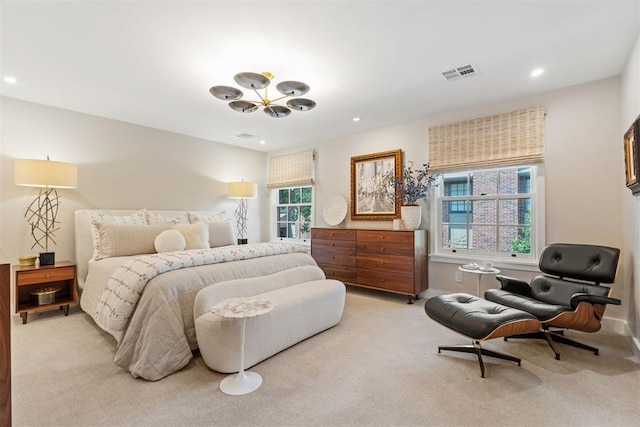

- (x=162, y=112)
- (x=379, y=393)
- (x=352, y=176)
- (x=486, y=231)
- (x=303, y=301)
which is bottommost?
(x=379, y=393)

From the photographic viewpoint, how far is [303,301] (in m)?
2.66

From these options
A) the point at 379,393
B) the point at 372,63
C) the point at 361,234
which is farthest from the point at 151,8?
the point at 361,234

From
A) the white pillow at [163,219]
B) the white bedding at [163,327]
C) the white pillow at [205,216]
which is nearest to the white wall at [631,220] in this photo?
the white bedding at [163,327]

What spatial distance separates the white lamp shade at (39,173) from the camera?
3.19 meters

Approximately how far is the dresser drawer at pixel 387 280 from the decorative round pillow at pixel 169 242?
238 centimetres

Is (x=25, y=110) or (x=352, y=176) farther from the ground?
(x=25, y=110)

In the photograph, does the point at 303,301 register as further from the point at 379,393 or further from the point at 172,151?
the point at 172,151

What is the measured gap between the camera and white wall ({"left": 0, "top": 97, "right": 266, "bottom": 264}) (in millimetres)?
3416

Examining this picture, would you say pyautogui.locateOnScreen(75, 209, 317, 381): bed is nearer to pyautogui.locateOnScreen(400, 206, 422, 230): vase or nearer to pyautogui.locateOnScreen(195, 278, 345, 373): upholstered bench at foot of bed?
pyautogui.locateOnScreen(195, 278, 345, 373): upholstered bench at foot of bed

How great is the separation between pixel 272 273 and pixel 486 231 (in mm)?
2677

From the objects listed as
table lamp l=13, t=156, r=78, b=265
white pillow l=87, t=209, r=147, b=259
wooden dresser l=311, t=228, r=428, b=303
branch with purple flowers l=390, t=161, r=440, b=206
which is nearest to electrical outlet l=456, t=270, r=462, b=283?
wooden dresser l=311, t=228, r=428, b=303

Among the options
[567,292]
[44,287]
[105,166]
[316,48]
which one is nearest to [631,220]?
[567,292]

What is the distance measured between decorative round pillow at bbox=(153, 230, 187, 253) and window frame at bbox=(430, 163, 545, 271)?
3.22 meters

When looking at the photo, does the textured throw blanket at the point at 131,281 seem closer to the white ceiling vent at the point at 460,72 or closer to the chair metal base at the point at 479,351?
the chair metal base at the point at 479,351
